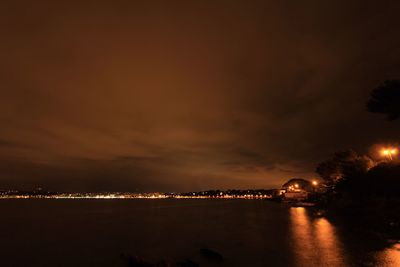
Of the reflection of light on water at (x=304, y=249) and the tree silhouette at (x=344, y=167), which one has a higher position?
the tree silhouette at (x=344, y=167)

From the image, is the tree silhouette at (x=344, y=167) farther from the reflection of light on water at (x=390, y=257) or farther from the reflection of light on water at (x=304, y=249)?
the reflection of light on water at (x=390, y=257)

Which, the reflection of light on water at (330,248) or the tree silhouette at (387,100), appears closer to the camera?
the reflection of light on water at (330,248)

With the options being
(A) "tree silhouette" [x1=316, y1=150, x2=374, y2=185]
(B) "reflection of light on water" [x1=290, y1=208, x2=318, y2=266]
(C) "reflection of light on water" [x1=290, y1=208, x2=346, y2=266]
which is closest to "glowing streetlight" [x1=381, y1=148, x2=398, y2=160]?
(A) "tree silhouette" [x1=316, y1=150, x2=374, y2=185]

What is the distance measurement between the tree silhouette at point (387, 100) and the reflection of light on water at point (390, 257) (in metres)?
19.7

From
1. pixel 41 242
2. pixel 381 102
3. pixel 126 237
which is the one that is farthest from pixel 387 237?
pixel 41 242

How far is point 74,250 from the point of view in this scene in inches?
1314

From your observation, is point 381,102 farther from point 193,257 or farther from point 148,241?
point 148,241

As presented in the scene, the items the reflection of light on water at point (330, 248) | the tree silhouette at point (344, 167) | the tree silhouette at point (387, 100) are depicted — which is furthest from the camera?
the tree silhouette at point (344, 167)

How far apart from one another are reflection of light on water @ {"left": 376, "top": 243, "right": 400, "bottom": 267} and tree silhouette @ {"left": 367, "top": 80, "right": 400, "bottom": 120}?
19.7 metres

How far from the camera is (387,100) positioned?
38562 mm

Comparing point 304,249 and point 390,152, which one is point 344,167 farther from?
point 304,249

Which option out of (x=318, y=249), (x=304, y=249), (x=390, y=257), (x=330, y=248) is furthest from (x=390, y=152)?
(x=390, y=257)

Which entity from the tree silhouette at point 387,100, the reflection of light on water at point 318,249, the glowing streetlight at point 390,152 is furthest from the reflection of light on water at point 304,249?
the glowing streetlight at point 390,152

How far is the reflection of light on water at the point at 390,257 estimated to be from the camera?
20953 millimetres
